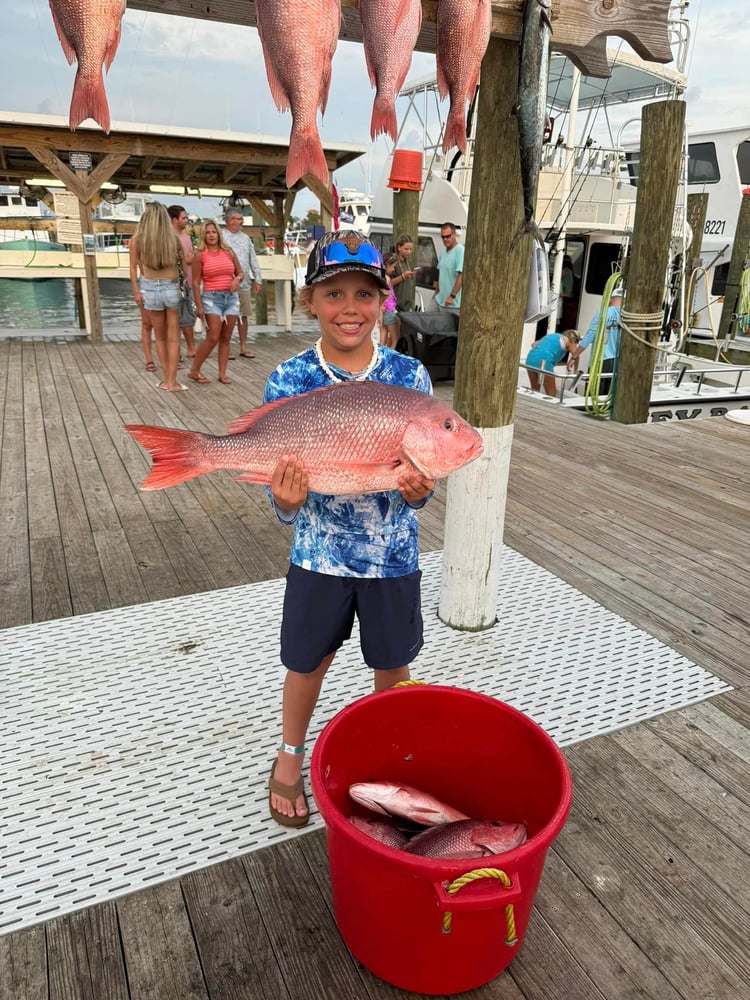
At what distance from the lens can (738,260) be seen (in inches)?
539

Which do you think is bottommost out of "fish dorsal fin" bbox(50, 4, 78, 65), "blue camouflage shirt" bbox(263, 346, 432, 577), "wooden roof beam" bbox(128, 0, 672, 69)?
"blue camouflage shirt" bbox(263, 346, 432, 577)

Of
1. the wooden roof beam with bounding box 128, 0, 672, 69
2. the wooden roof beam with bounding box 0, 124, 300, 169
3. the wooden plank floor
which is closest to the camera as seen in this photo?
the wooden plank floor

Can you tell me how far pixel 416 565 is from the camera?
195cm

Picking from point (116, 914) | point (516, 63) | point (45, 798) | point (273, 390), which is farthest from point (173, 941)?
point (516, 63)

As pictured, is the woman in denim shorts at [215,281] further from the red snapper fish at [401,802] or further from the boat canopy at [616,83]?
the red snapper fish at [401,802]

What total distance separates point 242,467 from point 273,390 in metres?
0.31

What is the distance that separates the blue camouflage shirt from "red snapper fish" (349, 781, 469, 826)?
0.55 metres

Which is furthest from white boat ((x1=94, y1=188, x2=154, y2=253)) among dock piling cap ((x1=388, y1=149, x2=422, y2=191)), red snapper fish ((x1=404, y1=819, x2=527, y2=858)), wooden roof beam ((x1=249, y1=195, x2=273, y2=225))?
red snapper fish ((x1=404, y1=819, x2=527, y2=858))

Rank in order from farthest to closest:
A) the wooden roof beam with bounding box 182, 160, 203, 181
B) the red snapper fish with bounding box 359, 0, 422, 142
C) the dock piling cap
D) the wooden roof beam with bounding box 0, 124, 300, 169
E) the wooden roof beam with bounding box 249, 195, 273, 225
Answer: the wooden roof beam with bounding box 249, 195, 273, 225
the wooden roof beam with bounding box 182, 160, 203, 181
the dock piling cap
the wooden roof beam with bounding box 0, 124, 300, 169
the red snapper fish with bounding box 359, 0, 422, 142

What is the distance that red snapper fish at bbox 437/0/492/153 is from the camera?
1687 millimetres

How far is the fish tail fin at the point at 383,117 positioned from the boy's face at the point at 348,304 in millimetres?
319

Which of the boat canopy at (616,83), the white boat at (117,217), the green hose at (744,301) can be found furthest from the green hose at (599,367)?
the white boat at (117,217)

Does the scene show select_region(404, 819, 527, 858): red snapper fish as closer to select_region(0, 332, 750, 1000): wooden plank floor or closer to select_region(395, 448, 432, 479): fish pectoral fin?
select_region(0, 332, 750, 1000): wooden plank floor

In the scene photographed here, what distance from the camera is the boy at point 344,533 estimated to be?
170 centimetres
